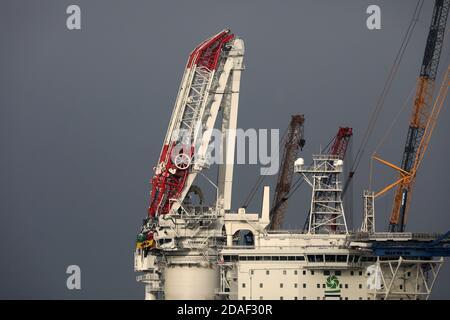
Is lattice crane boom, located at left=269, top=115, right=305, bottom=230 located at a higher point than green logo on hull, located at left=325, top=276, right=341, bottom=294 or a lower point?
higher

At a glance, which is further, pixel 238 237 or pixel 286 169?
pixel 286 169

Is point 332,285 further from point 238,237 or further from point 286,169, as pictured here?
point 286,169

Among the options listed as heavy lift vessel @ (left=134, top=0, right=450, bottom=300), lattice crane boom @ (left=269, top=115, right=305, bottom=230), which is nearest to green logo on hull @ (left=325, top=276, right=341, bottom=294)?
heavy lift vessel @ (left=134, top=0, right=450, bottom=300)

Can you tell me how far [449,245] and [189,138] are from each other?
24862 millimetres

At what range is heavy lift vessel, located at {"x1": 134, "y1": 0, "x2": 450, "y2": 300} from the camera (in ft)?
478

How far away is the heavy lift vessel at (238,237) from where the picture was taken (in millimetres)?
145625

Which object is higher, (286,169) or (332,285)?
(286,169)

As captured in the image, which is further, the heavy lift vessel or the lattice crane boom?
the lattice crane boom

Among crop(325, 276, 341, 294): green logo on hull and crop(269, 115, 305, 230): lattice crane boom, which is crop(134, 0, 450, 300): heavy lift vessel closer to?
crop(325, 276, 341, 294): green logo on hull

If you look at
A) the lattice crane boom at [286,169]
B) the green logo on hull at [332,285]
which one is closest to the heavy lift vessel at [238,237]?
the green logo on hull at [332,285]

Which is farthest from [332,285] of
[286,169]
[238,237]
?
[286,169]

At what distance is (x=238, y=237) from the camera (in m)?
154

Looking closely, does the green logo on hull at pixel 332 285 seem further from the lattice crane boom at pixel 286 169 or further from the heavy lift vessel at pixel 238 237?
the lattice crane boom at pixel 286 169
